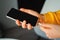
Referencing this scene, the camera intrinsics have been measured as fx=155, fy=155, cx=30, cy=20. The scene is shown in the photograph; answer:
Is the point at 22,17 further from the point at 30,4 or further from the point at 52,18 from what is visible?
the point at 30,4

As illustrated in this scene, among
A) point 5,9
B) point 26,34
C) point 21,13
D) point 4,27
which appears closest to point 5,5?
point 5,9

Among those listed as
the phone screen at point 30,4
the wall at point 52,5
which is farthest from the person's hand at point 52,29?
the phone screen at point 30,4

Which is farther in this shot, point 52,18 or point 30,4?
point 30,4

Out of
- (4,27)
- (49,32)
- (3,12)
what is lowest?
(4,27)

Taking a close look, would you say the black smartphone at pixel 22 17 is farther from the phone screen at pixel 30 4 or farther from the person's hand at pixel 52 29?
the phone screen at pixel 30 4

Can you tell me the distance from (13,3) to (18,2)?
0.16 ft

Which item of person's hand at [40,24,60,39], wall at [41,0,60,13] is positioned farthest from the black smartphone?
wall at [41,0,60,13]

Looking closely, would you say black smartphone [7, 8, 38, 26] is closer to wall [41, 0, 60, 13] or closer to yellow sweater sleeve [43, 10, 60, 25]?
yellow sweater sleeve [43, 10, 60, 25]

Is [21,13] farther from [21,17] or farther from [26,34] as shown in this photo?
[26,34]

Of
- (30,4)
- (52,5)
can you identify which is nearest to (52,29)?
(52,5)

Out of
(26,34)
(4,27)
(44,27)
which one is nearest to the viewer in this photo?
(44,27)

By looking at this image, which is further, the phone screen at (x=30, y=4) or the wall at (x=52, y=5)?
the phone screen at (x=30, y=4)

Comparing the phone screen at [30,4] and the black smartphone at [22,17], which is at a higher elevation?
the black smartphone at [22,17]

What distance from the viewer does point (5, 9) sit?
4.71 feet
